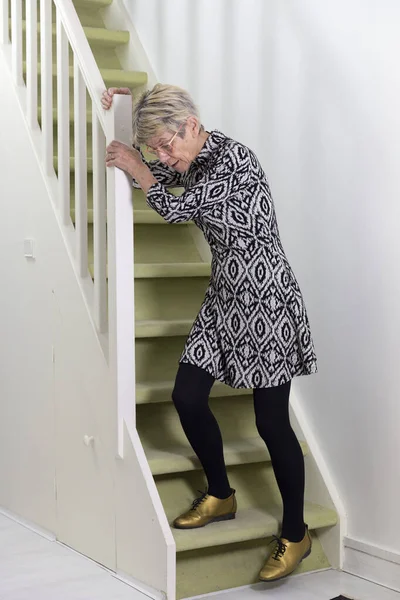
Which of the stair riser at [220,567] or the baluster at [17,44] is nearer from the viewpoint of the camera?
the stair riser at [220,567]

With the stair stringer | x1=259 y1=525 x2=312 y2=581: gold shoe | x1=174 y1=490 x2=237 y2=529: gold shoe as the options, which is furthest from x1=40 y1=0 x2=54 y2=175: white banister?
x1=259 y1=525 x2=312 y2=581: gold shoe

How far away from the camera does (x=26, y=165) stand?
3.20 m

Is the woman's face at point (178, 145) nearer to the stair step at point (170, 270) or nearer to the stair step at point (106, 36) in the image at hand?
the stair step at point (170, 270)

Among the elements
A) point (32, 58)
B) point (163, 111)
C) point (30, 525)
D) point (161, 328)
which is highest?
point (32, 58)

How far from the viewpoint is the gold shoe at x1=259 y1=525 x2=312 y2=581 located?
251cm

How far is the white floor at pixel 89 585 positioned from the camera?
98.2 inches

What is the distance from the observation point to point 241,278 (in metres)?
2.52

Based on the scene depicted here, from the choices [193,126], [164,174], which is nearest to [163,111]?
[193,126]

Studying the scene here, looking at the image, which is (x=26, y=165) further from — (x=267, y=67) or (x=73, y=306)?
(x=267, y=67)

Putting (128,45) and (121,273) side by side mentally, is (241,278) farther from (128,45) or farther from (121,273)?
(128,45)

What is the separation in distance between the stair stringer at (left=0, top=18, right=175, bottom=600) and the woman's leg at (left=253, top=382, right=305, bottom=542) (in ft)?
1.16

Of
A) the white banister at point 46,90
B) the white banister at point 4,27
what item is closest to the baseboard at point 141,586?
the white banister at point 46,90

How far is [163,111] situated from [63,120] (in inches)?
26.1

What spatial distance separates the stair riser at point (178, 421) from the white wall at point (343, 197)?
22 cm
